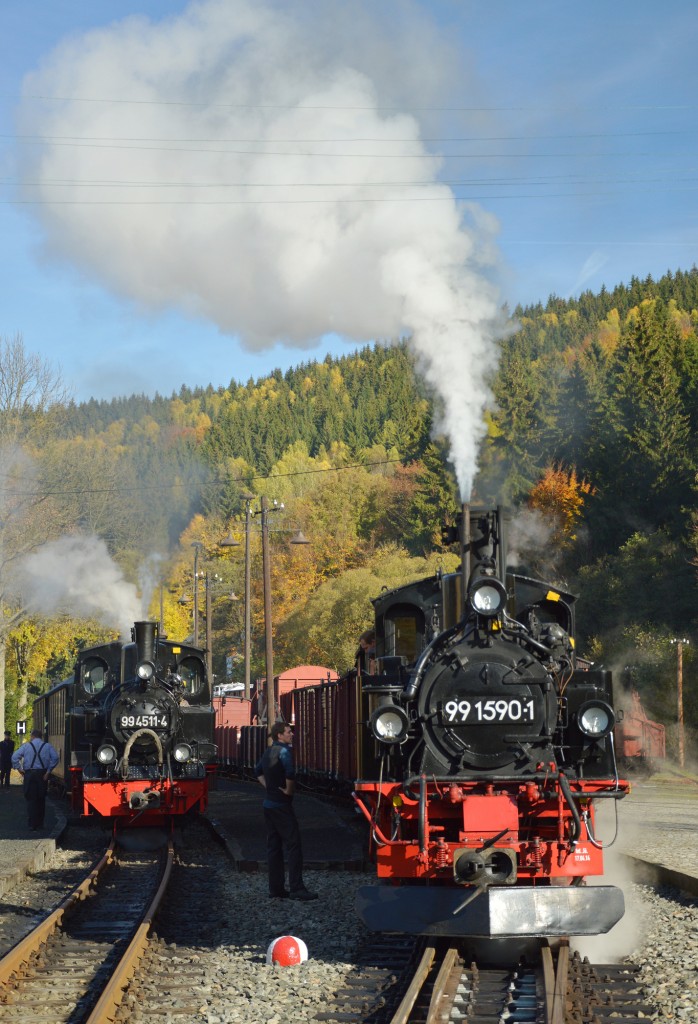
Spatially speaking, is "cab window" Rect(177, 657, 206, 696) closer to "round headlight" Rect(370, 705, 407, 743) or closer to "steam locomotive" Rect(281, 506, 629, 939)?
"steam locomotive" Rect(281, 506, 629, 939)

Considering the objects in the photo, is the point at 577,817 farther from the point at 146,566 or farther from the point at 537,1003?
the point at 146,566

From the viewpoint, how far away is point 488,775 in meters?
8.23

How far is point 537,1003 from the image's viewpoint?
278 inches

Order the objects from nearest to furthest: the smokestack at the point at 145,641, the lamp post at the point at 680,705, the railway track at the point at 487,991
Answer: the railway track at the point at 487,991
the smokestack at the point at 145,641
the lamp post at the point at 680,705

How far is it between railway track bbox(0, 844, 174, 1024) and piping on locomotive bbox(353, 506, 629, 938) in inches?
71.7

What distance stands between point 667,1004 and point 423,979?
1465 mm

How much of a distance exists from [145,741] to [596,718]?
9499 mm

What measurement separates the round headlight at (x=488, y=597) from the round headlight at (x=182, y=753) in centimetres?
915

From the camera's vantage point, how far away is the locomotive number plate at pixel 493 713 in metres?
8.39

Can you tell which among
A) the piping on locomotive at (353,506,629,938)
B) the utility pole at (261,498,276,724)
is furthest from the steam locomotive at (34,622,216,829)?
the utility pole at (261,498,276,724)

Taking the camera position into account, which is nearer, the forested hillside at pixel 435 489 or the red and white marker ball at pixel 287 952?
the red and white marker ball at pixel 287 952

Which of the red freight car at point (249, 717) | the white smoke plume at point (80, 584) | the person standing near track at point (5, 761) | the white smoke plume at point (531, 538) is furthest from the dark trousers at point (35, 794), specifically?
the white smoke plume at point (531, 538)

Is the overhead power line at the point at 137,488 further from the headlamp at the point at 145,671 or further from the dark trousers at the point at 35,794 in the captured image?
the headlamp at the point at 145,671

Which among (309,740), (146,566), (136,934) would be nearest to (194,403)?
(146,566)
